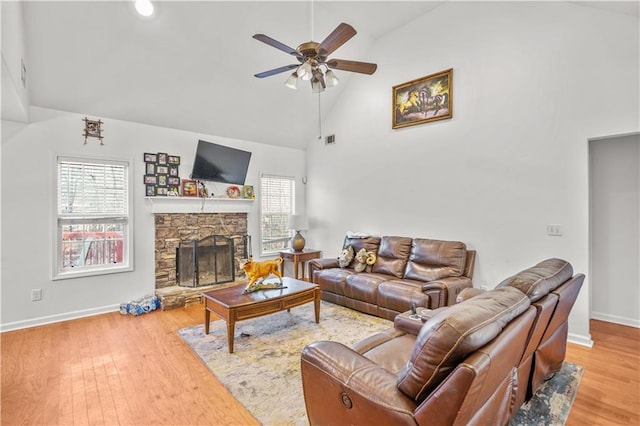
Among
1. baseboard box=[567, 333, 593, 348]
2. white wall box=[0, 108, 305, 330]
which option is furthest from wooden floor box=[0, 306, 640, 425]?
white wall box=[0, 108, 305, 330]

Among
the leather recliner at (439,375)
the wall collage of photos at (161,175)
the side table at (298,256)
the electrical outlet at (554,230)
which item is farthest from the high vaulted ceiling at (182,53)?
the leather recliner at (439,375)

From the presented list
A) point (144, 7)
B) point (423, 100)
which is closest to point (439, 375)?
point (423, 100)

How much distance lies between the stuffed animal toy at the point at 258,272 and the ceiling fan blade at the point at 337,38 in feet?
7.46

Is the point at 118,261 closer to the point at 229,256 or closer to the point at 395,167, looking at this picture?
the point at 229,256

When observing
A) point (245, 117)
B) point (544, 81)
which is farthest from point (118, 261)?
point (544, 81)

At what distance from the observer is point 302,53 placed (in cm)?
272

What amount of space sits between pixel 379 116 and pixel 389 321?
3.22 m

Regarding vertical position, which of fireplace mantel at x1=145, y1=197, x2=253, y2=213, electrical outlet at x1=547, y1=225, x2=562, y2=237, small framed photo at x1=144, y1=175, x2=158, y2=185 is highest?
small framed photo at x1=144, y1=175, x2=158, y2=185

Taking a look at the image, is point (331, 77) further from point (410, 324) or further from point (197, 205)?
point (197, 205)

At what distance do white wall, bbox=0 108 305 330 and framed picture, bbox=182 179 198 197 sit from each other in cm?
57

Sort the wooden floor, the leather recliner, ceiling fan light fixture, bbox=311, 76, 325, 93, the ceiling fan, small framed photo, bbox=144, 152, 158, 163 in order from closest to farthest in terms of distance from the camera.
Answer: the leather recliner → the wooden floor → the ceiling fan → ceiling fan light fixture, bbox=311, 76, 325, 93 → small framed photo, bbox=144, 152, 158, 163

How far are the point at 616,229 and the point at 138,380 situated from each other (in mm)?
5223

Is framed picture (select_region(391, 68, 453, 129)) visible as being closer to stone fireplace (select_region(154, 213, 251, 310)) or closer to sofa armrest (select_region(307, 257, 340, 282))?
sofa armrest (select_region(307, 257, 340, 282))

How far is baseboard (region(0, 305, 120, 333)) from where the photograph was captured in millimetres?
3545
